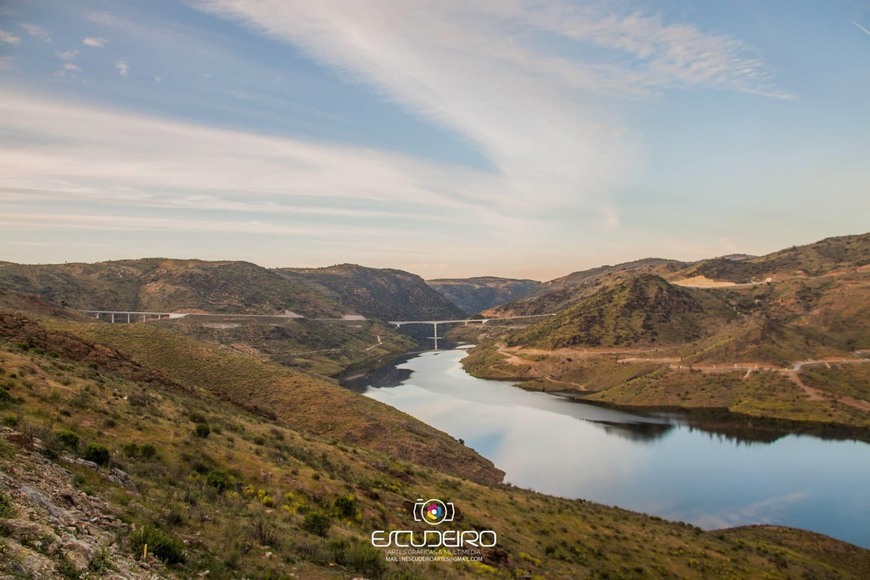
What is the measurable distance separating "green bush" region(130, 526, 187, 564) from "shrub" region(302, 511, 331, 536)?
6895 millimetres

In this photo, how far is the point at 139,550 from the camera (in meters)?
9.93

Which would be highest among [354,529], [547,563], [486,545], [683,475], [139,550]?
[139,550]

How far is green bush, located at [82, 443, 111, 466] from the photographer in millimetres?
14349

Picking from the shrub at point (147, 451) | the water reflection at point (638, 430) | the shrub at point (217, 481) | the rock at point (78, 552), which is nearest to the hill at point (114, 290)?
the water reflection at point (638, 430)

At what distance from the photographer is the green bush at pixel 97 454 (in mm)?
14349

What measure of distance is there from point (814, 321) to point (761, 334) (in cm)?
4129

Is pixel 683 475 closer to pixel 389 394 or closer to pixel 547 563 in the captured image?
pixel 547 563

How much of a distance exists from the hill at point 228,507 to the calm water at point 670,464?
356 inches

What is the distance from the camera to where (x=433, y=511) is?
89.1 ft

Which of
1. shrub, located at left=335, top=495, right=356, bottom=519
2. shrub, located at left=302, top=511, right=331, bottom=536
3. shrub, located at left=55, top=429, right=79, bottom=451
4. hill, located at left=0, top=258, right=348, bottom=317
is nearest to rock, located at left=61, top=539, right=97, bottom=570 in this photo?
shrub, located at left=55, top=429, right=79, bottom=451

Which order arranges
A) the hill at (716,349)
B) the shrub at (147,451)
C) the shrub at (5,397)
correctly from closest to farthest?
the shrub at (5,397)
the shrub at (147,451)
the hill at (716,349)

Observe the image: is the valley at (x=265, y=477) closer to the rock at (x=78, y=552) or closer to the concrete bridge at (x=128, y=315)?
the rock at (x=78, y=552)

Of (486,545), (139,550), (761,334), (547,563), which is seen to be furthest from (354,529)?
(761,334)
